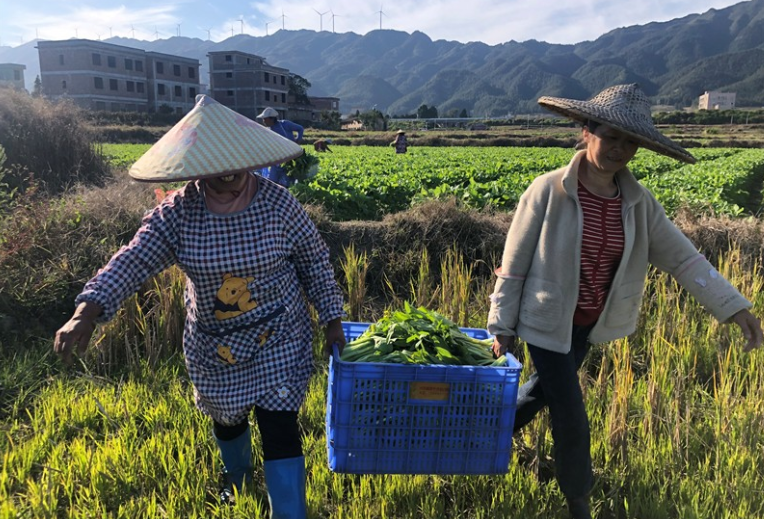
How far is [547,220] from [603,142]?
15.8 inches

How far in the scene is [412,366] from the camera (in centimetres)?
216

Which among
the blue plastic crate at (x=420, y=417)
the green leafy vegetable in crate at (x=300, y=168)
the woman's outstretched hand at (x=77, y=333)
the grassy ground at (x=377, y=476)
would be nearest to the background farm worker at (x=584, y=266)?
the blue plastic crate at (x=420, y=417)

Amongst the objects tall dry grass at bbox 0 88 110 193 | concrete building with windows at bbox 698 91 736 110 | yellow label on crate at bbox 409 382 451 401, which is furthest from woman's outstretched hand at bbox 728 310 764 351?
concrete building with windows at bbox 698 91 736 110

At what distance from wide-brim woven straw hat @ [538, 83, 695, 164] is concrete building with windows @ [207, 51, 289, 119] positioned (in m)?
67.1

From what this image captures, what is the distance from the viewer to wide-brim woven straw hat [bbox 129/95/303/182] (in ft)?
7.25

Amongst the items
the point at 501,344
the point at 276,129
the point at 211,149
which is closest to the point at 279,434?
the point at 501,344

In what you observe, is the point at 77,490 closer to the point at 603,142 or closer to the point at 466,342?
the point at 466,342

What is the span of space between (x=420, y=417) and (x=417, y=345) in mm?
303

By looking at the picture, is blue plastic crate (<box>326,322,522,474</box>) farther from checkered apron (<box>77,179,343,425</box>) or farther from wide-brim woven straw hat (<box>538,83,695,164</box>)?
wide-brim woven straw hat (<box>538,83,695,164</box>)

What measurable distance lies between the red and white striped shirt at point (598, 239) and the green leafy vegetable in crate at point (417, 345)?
0.55m

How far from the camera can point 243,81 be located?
221ft

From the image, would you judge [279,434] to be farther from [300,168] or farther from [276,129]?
[300,168]

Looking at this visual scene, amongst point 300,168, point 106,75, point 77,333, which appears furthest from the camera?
point 106,75

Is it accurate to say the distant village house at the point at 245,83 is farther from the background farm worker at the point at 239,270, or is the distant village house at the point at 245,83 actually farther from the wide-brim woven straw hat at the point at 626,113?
the wide-brim woven straw hat at the point at 626,113
